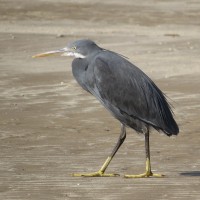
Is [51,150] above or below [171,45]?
above

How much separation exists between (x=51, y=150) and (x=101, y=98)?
1.70m

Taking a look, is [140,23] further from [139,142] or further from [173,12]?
[139,142]

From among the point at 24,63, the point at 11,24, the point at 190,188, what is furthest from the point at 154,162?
the point at 11,24

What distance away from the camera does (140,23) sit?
2597 centimetres

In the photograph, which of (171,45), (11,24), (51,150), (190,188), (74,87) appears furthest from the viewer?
(11,24)

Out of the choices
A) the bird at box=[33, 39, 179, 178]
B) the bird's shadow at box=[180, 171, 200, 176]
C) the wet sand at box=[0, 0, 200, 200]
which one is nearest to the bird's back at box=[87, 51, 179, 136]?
the bird at box=[33, 39, 179, 178]

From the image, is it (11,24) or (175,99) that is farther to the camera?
(11,24)

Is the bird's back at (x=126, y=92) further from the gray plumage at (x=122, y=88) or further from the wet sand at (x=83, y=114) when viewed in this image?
the wet sand at (x=83, y=114)

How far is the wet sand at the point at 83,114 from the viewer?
855cm

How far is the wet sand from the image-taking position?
8547 millimetres

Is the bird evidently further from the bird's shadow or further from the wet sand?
the wet sand

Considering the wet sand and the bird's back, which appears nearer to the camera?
the wet sand

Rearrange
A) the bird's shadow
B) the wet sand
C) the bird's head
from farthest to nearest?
1. the bird's head
2. the bird's shadow
3. the wet sand

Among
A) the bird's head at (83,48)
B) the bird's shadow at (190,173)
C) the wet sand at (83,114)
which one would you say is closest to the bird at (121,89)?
the bird's head at (83,48)
